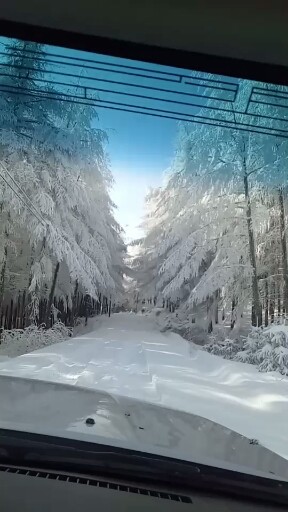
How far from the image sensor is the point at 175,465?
1943 millimetres

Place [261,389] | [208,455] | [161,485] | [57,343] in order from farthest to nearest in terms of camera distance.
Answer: [57,343] < [261,389] < [208,455] < [161,485]

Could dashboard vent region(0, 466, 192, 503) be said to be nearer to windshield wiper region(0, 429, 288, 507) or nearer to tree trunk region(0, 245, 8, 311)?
windshield wiper region(0, 429, 288, 507)

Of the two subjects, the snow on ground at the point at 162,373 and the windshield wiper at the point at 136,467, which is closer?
the windshield wiper at the point at 136,467

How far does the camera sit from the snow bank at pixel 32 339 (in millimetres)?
2738

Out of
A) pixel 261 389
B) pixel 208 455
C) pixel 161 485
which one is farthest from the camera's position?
pixel 261 389

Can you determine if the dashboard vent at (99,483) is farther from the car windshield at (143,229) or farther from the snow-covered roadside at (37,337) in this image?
the snow-covered roadside at (37,337)

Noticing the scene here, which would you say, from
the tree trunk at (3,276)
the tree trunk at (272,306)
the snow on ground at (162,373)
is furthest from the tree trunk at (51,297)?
the tree trunk at (272,306)

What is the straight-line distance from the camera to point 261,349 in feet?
8.77

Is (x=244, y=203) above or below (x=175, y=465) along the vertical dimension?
above

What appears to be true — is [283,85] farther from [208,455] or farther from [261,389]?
[208,455]

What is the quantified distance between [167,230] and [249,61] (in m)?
0.85

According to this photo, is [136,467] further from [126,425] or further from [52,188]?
[52,188]

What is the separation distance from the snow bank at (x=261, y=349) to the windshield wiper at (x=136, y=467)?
746 millimetres

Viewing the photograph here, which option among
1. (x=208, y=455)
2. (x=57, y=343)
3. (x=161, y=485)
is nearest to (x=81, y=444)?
(x=161, y=485)
